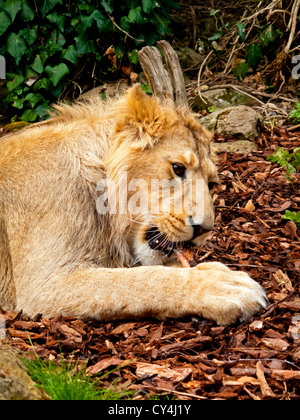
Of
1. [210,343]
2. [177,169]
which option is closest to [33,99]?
[177,169]

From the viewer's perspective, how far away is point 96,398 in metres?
2.71

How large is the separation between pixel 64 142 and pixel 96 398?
8.01 ft

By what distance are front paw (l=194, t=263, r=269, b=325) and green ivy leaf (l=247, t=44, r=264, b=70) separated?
237 inches

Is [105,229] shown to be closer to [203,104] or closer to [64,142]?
[64,142]

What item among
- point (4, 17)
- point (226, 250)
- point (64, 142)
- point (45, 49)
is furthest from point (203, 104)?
point (64, 142)

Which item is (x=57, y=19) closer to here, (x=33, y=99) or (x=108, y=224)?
(x=33, y=99)

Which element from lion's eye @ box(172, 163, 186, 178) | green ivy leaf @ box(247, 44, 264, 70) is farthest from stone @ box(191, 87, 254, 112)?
lion's eye @ box(172, 163, 186, 178)

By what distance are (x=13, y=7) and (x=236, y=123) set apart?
3.92 meters

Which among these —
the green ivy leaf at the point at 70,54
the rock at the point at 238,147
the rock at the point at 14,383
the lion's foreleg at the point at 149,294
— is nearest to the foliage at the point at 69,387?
the rock at the point at 14,383

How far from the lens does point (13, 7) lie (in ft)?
27.9

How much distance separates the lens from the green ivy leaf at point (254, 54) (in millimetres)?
9180

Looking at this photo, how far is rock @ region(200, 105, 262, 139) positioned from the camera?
770cm

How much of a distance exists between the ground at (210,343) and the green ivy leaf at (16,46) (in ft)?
16.2

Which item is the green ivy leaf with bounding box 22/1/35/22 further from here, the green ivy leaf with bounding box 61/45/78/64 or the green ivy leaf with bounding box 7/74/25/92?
the green ivy leaf with bounding box 7/74/25/92
